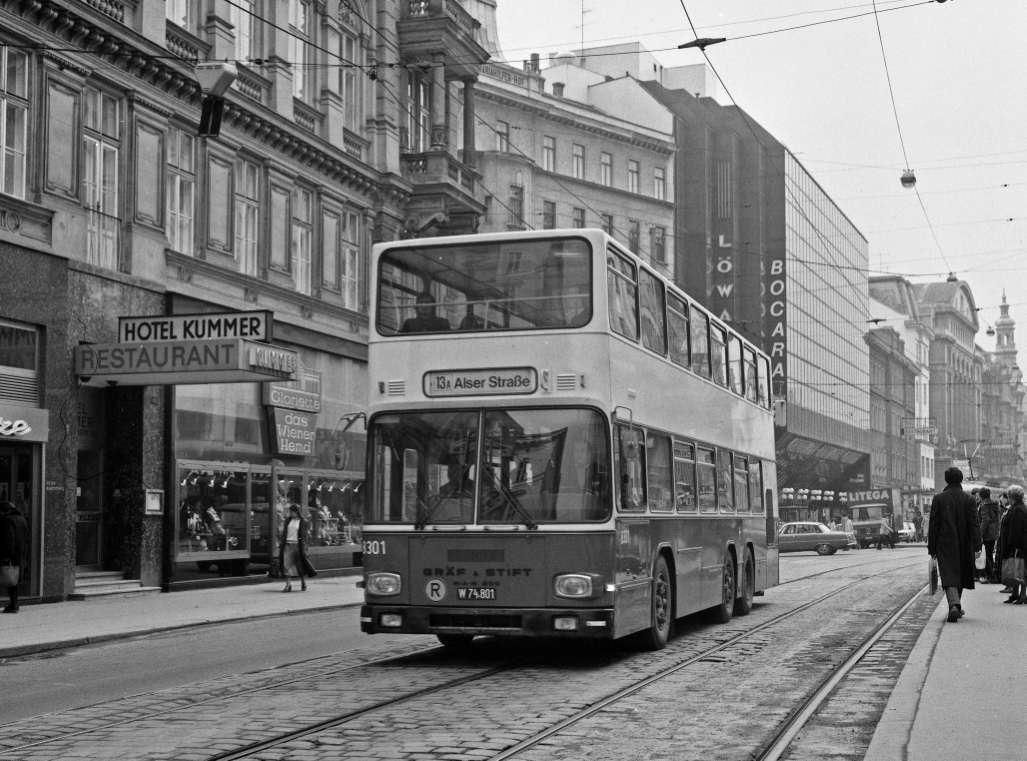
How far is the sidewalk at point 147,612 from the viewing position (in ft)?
53.1

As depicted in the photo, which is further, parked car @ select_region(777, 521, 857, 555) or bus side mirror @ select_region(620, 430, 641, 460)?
parked car @ select_region(777, 521, 857, 555)

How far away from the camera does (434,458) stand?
40.5 feet

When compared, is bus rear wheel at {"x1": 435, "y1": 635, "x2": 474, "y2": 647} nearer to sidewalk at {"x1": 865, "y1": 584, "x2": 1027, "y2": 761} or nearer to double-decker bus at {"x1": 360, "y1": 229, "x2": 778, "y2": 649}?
double-decker bus at {"x1": 360, "y1": 229, "x2": 778, "y2": 649}

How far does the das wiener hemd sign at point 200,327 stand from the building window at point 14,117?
2.82 m

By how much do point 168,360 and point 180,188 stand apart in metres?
4.86

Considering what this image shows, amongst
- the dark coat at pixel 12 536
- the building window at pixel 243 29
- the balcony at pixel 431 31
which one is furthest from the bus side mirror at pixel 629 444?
the balcony at pixel 431 31

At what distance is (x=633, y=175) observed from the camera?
60.8m

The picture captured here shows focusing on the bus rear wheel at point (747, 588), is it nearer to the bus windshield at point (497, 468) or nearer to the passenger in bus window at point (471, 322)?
the bus windshield at point (497, 468)

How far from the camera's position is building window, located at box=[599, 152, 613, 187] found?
5928cm

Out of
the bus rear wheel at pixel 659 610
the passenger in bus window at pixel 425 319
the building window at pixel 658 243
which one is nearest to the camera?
the passenger in bus window at pixel 425 319

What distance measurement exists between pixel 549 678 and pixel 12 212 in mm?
12774

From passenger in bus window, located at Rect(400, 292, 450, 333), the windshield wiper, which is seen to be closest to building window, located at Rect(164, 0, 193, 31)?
passenger in bus window, located at Rect(400, 292, 450, 333)

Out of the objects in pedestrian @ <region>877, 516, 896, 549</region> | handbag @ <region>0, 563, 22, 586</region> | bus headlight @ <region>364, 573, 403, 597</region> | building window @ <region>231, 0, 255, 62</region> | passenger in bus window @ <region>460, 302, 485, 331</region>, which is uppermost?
building window @ <region>231, 0, 255, 62</region>

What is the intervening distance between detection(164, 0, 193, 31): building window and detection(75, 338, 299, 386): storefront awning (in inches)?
264
